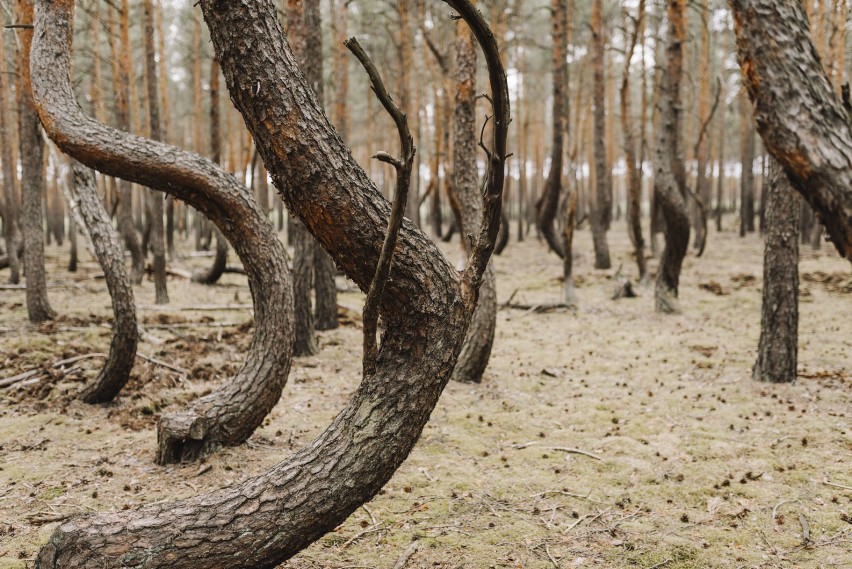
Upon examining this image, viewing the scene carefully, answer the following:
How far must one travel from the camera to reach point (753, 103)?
1812 millimetres

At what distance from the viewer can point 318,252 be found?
7785mm

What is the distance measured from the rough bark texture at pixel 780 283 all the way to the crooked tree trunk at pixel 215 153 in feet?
24.8

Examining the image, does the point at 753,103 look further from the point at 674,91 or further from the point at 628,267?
the point at 628,267

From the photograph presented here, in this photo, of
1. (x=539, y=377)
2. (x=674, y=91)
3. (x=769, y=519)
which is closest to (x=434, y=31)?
(x=674, y=91)

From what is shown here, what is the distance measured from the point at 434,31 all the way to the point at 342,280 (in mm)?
11917

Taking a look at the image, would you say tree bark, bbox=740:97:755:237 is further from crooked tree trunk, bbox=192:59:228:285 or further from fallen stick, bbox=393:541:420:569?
fallen stick, bbox=393:541:420:569

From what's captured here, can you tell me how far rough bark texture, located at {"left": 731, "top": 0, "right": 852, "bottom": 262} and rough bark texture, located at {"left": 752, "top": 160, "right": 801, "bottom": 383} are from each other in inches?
163

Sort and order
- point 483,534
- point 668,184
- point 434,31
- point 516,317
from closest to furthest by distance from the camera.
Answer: point 483,534 → point 668,184 → point 516,317 → point 434,31

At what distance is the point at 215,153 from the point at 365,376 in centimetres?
835

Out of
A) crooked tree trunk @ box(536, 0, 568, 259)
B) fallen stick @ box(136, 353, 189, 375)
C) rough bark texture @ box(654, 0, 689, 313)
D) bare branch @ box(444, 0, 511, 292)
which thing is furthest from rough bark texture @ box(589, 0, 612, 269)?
bare branch @ box(444, 0, 511, 292)

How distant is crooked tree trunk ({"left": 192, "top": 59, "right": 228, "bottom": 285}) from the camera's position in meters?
9.83

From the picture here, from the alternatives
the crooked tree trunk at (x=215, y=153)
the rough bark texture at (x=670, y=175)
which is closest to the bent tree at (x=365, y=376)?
the rough bark texture at (x=670, y=175)

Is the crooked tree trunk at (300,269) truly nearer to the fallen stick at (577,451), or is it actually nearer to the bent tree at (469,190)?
the bent tree at (469,190)

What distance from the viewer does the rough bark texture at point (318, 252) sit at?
720cm
